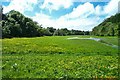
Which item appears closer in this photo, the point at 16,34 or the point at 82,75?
the point at 82,75

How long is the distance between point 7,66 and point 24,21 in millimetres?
48300

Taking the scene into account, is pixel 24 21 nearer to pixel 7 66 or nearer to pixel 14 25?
pixel 14 25

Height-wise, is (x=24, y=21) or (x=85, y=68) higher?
(x=24, y=21)

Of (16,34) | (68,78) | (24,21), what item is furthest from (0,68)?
(24,21)

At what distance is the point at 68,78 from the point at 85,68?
261 cm

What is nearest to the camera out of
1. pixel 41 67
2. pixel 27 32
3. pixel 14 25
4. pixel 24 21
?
pixel 41 67

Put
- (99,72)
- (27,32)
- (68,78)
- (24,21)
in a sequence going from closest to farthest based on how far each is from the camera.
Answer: (68,78) → (99,72) → (24,21) → (27,32)

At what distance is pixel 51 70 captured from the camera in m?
13.9

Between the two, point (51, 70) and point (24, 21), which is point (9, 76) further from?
point (24, 21)

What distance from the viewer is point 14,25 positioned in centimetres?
5394

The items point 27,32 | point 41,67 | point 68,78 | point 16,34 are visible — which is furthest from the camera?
point 27,32

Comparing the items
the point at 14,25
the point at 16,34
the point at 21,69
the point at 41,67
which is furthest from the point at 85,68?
the point at 16,34

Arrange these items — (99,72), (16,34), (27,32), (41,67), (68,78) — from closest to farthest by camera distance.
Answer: (68,78) < (99,72) < (41,67) < (16,34) < (27,32)

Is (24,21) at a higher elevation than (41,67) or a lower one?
higher
